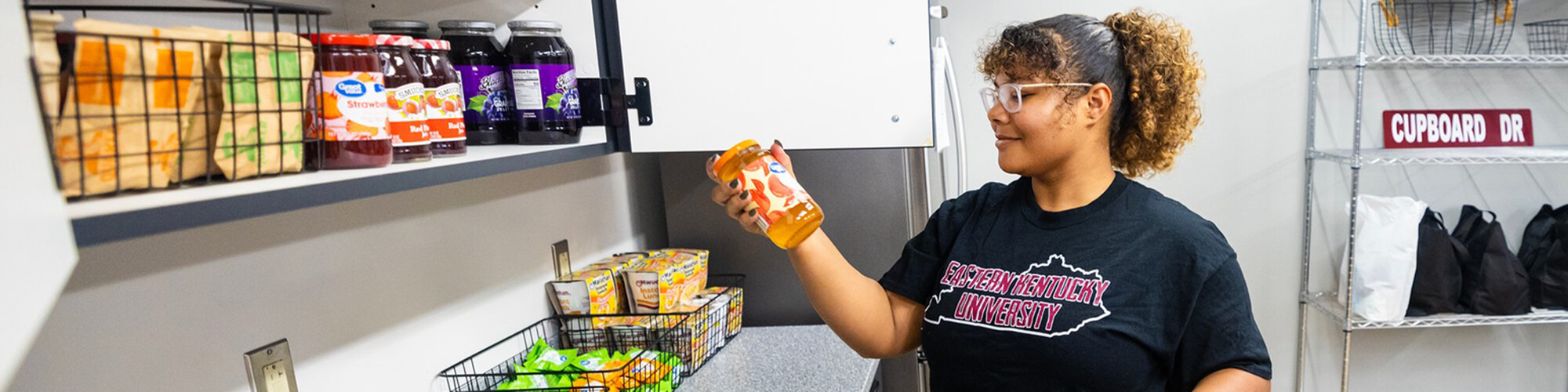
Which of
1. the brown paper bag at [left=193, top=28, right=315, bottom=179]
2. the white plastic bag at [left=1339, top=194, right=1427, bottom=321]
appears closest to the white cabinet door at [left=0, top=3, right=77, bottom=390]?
the brown paper bag at [left=193, top=28, right=315, bottom=179]

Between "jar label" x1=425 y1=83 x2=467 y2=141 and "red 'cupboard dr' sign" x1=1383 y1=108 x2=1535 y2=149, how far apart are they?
2.76 meters

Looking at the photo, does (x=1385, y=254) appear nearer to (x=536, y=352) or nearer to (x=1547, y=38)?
(x=1547, y=38)

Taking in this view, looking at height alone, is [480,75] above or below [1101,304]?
above

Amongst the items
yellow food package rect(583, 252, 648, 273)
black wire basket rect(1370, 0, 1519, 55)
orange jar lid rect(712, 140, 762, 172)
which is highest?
black wire basket rect(1370, 0, 1519, 55)

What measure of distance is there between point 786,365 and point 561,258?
0.54m

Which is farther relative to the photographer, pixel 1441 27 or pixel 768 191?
pixel 1441 27

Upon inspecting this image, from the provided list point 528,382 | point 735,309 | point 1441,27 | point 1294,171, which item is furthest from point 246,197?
point 1441,27

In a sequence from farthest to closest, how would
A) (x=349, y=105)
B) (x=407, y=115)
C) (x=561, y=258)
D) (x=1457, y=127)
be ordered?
(x=1457, y=127)
(x=561, y=258)
(x=407, y=115)
(x=349, y=105)

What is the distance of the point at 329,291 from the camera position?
1272mm

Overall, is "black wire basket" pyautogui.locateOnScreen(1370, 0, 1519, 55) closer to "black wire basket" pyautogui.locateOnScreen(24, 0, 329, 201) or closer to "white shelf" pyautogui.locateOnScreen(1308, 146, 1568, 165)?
"white shelf" pyautogui.locateOnScreen(1308, 146, 1568, 165)

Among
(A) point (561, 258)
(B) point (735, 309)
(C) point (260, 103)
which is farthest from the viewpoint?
(B) point (735, 309)

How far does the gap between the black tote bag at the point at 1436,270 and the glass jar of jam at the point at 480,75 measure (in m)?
2.58

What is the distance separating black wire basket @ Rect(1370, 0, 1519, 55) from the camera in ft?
8.54

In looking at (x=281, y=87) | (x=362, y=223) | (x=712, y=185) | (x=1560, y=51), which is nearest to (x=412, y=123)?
(x=281, y=87)
